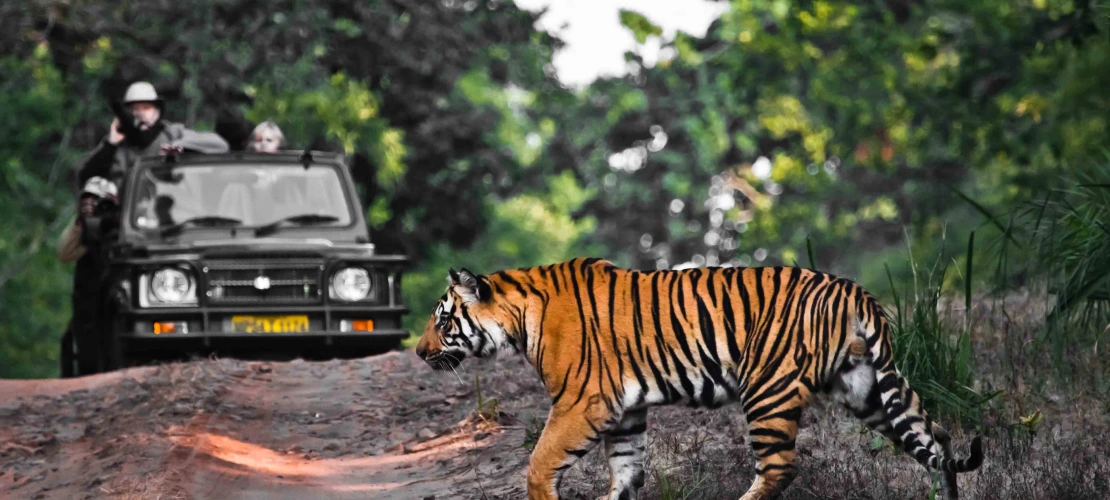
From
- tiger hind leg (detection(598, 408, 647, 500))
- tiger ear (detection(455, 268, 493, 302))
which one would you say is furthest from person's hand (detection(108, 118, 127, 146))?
tiger hind leg (detection(598, 408, 647, 500))

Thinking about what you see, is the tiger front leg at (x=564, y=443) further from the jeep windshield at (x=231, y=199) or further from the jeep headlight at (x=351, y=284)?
the jeep windshield at (x=231, y=199)

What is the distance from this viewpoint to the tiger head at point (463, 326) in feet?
23.2

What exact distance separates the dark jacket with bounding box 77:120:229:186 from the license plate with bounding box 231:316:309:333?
1916 mm

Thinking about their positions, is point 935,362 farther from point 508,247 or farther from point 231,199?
point 508,247

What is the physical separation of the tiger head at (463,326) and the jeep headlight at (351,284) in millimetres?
5803

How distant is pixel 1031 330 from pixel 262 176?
5.96 metres

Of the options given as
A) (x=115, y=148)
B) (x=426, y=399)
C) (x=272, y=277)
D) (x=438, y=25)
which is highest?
(x=438, y=25)

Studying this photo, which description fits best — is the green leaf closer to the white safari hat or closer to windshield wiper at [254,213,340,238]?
the white safari hat

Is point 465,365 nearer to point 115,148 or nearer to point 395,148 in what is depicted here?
point 115,148

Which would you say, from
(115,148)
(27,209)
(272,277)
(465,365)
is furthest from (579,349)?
(27,209)

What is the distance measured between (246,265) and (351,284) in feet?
2.50

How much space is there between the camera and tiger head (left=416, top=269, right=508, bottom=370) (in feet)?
23.2

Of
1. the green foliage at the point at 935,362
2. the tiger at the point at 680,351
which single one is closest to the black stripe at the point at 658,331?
the tiger at the point at 680,351

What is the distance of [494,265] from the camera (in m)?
38.8
